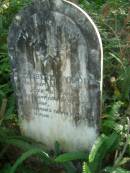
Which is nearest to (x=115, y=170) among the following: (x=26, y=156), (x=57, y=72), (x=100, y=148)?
(x=100, y=148)

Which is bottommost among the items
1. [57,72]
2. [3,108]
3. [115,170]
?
[115,170]

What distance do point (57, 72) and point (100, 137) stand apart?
728mm

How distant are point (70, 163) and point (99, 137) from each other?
40cm

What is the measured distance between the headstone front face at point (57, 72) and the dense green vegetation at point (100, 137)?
0.54 ft

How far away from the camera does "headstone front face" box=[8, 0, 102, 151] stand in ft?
11.1

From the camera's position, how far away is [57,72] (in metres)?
3.64

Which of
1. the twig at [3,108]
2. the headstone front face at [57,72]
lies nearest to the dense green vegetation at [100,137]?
the twig at [3,108]

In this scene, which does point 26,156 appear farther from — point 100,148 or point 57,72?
point 57,72

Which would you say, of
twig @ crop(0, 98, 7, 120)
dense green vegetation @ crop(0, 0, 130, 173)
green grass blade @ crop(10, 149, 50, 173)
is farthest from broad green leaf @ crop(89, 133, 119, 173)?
twig @ crop(0, 98, 7, 120)

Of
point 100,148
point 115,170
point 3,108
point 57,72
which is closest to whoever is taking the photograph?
point 115,170

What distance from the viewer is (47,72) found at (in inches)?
146

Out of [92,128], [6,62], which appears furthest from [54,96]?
[6,62]

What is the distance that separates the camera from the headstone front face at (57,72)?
3381 millimetres

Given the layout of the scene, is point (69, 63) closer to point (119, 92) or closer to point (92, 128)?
point (92, 128)
